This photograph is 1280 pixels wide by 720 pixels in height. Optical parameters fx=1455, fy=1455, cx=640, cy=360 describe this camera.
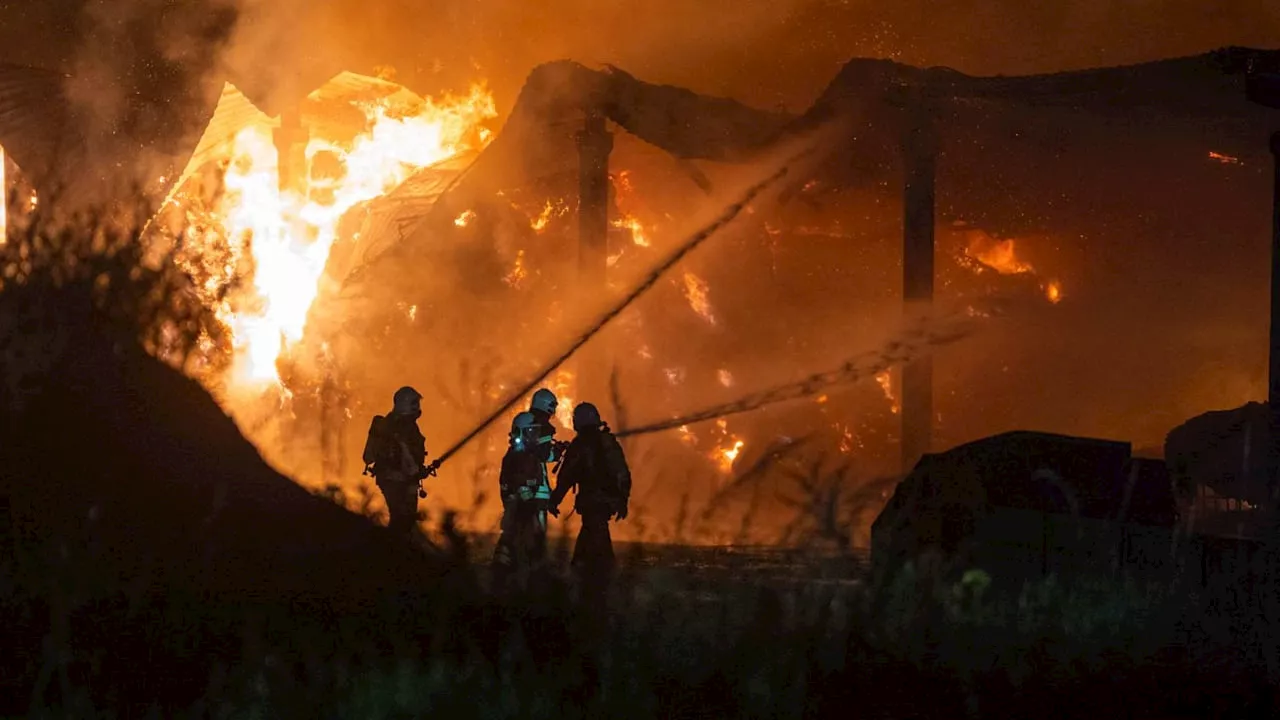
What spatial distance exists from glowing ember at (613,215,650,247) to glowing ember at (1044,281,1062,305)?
5465 mm

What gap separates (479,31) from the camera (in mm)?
22484

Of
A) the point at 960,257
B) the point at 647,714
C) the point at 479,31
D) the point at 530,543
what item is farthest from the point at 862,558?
the point at 479,31

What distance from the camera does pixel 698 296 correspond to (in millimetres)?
19812

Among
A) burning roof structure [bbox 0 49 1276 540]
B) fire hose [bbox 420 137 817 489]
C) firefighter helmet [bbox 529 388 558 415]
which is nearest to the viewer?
firefighter helmet [bbox 529 388 558 415]

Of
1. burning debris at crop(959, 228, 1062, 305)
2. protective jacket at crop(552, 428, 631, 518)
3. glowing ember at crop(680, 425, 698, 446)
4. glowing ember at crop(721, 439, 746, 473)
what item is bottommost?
protective jacket at crop(552, 428, 631, 518)

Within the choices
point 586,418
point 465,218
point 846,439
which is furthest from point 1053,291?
point 586,418

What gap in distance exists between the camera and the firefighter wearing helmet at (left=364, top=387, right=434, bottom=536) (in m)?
12.8

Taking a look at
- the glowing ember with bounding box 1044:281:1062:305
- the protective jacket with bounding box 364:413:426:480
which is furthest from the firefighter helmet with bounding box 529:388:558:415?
the glowing ember with bounding box 1044:281:1062:305

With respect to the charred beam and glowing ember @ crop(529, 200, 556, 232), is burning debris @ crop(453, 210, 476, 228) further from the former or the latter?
the charred beam

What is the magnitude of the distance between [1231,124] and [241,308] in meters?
13.0

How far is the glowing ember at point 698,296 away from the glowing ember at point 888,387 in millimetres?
2375

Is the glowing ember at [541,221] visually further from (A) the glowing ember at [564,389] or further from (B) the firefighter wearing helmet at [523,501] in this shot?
(B) the firefighter wearing helmet at [523,501]

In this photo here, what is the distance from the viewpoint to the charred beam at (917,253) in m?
16.0

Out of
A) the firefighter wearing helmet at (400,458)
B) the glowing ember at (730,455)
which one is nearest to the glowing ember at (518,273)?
the glowing ember at (730,455)
